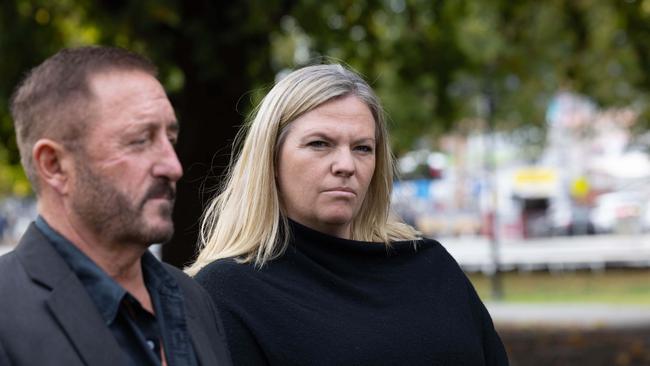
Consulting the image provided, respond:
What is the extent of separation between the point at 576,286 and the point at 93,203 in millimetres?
23798

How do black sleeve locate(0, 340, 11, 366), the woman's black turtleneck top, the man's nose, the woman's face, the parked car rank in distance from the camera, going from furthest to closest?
the parked car → the woman's face → the woman's black turtleneck top → the man's nose → black sleeve locate(0, 340, 11, 366)

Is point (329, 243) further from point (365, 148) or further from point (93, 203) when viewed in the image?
point (93, 203)

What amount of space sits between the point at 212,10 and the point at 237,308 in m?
7.77

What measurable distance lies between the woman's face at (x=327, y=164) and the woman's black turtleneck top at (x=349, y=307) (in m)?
0.08

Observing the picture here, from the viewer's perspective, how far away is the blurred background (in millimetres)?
10844

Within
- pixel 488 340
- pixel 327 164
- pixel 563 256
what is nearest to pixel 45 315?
pixel 327 164

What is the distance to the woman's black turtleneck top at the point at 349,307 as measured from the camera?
3.35 meters

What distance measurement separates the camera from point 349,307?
11.5 ft

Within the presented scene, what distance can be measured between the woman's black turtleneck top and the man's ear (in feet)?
3.64

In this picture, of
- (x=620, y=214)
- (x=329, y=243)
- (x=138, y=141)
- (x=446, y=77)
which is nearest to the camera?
(x=138, y=141)

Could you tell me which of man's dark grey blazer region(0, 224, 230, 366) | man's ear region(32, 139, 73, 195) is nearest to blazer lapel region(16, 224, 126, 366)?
man's dark grey blazer region(0, 224, 230, 366)

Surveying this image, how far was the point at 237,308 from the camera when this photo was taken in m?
3.37

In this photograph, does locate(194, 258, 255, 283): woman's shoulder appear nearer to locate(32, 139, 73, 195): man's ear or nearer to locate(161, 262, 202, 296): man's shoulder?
locate(161, 262, 202, 296): man's shoulder

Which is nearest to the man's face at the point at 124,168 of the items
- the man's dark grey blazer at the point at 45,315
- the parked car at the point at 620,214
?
the man's dark grey blazer at the point at 45,315
